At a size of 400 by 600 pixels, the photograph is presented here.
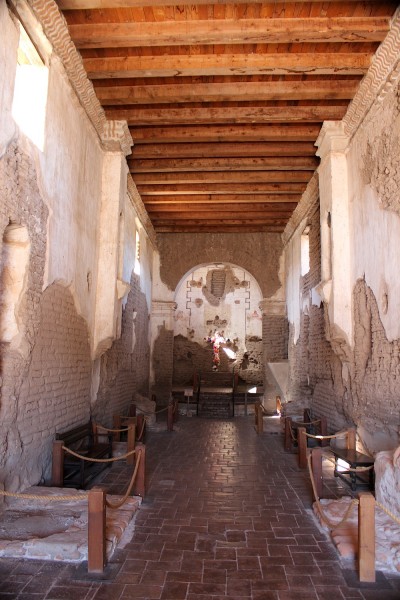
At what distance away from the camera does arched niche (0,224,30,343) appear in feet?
16.1

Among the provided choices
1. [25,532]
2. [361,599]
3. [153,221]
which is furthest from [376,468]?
[153,221]

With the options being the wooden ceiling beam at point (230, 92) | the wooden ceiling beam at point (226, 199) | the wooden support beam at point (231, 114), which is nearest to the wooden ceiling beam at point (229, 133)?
the wooden support beam at point (231, 114)

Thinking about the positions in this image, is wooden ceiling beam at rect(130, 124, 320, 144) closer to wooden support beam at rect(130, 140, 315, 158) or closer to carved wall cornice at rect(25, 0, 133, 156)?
wooden support beam at rect(130, 140, 315, 158)

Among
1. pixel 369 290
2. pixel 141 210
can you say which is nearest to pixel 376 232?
pixel 369 290

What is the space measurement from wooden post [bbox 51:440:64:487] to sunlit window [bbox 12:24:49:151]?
384 centimetres

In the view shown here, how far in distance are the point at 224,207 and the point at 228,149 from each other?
11.6 feet

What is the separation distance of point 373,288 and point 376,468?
275 cm

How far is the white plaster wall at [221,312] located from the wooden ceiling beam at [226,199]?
8.04 meters

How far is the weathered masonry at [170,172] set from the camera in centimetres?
521

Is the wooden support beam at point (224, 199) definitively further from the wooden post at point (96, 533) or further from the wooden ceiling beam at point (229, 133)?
the wooden post at point (96, 533)

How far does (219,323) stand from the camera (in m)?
20.0

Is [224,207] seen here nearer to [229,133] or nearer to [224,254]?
[224,254]

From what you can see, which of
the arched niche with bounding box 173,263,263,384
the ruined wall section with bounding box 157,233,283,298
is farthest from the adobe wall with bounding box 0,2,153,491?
the arched niche with bounding box 173,263,263,384

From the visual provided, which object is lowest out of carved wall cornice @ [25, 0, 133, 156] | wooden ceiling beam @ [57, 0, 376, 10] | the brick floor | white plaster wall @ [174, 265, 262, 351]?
the brick floor
